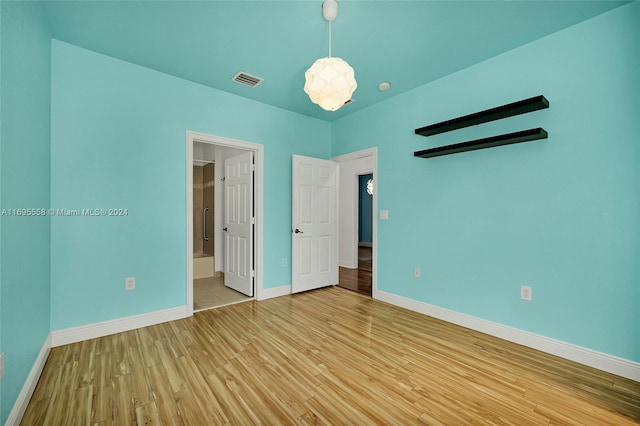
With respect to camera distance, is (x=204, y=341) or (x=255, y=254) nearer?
(x=204, y=341)

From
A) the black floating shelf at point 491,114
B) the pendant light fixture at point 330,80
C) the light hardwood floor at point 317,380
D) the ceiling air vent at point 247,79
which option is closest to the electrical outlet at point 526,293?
the light hardwood floor at point 317,380

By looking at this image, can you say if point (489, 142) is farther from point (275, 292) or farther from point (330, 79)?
point (275, 292)

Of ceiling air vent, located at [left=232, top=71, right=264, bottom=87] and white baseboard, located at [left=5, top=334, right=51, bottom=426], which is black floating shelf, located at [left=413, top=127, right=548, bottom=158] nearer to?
ceiling air vent, located at [left=232, top=71, right=264, bottom=87]

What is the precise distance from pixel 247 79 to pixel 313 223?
2176 millimetres

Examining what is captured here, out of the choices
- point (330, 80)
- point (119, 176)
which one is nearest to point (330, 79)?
point (330, 80)

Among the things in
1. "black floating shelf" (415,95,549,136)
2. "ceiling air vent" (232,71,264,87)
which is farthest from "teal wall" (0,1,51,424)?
"black floating shelf" (415,95,549,136)

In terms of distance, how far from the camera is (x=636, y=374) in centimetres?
196

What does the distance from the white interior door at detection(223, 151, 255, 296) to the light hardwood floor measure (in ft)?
3.79

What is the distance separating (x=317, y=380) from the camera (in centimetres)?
195

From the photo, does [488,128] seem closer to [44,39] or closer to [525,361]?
[525,361]

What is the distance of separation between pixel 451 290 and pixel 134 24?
156 inches

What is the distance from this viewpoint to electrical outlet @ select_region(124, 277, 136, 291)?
9.11ft

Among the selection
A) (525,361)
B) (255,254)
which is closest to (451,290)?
(525,361)

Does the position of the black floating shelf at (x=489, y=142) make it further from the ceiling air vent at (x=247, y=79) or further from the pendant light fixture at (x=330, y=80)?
the ceiling air vent at (x=247, y=79)
